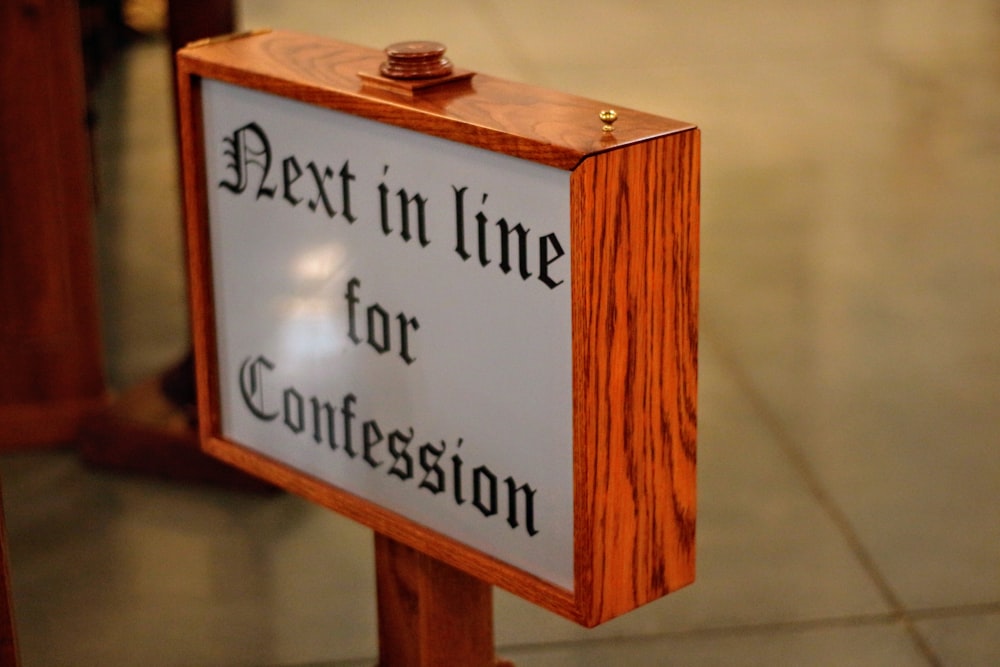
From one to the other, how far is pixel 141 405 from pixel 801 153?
2226 millimetres

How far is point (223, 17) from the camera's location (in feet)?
8.55

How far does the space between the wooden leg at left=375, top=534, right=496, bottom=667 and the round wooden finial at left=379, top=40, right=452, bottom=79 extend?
57 centimetres

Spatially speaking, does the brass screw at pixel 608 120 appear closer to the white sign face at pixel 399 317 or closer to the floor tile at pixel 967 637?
the white sign face at pixel 399 317

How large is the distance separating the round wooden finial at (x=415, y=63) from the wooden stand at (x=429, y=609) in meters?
0.57

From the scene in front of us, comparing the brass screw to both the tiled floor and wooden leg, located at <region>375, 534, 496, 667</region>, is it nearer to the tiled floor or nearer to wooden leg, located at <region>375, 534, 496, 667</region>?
wooden leg, located at <region>375, 534, 496, 667</region>

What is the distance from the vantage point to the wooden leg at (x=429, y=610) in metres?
1.71

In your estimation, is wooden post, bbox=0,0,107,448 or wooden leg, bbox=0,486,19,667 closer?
wooden leg, bbox=0,486,19,667

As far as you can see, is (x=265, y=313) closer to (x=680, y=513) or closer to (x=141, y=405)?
(x=680, y=513)

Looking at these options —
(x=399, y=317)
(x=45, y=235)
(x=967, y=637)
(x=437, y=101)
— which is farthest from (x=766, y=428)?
(x=437, y=101)

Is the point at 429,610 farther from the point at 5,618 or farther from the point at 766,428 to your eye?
the point at 766,428

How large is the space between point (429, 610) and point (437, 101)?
2.08 feet

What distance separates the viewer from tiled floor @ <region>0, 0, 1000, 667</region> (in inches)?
94.9

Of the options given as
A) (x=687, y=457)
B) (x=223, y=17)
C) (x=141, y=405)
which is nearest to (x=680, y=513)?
(x=687, y=457)

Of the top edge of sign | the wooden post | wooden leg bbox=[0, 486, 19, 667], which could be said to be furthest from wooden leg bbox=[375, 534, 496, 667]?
the wooden post
